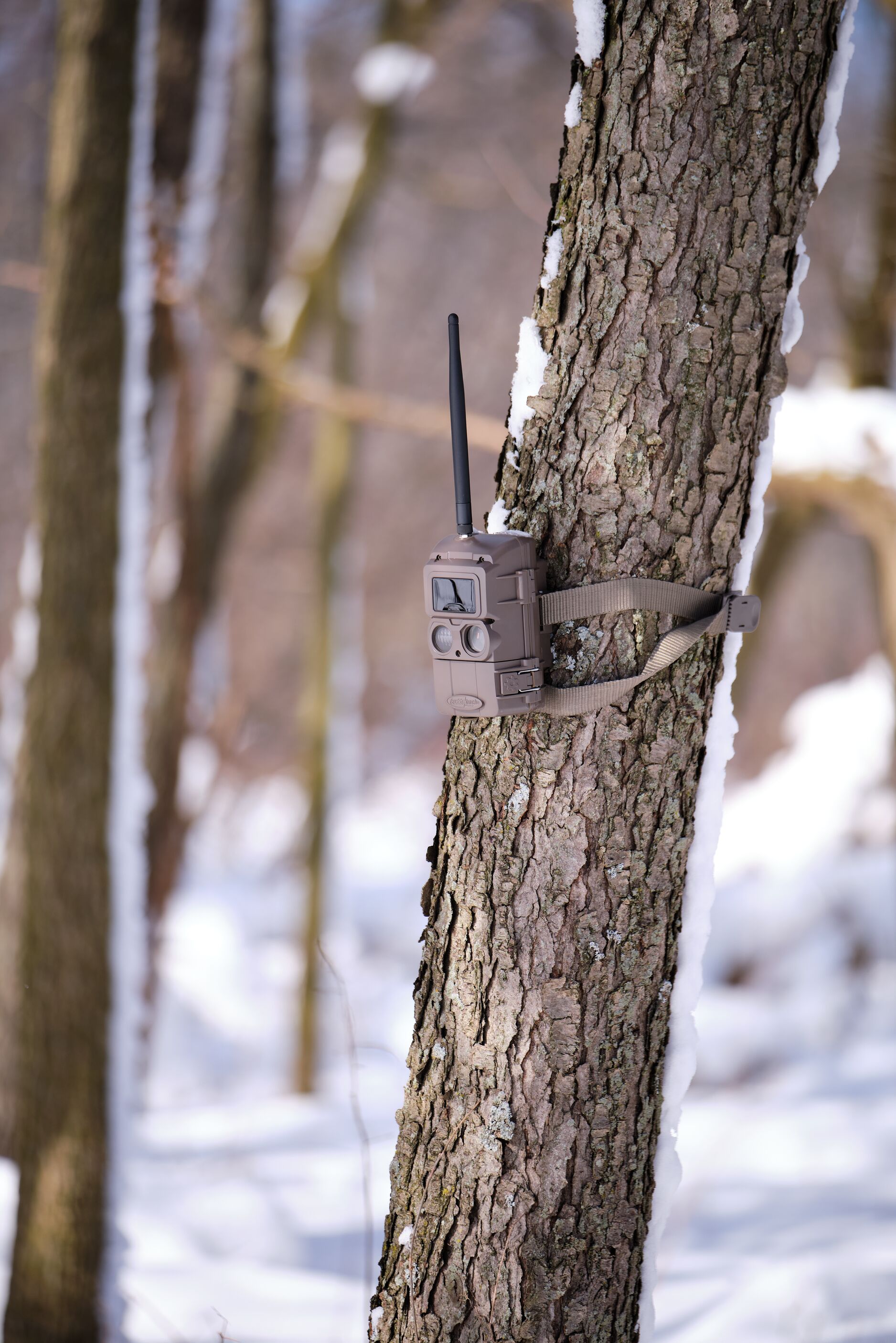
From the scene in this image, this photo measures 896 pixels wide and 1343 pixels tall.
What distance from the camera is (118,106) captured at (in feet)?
7.39

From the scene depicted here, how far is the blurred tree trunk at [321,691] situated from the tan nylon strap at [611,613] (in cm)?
358

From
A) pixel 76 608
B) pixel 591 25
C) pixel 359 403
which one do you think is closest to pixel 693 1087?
pixel 359 403

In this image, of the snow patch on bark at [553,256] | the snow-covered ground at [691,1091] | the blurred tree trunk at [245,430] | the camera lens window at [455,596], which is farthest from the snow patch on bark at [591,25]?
the blurred tree trunk at [245,430]

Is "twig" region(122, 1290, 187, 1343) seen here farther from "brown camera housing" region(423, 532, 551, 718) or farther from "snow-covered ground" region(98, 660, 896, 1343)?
"brown camera housing" region(423, 532, 551, 718)

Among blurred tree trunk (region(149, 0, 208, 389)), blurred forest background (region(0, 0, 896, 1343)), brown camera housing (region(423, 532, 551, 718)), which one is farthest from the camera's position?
blurred tree trunk (region(149, 0, 208, 389))

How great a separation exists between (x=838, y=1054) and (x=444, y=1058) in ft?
10.6

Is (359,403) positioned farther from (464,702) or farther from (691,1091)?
(691,1091)

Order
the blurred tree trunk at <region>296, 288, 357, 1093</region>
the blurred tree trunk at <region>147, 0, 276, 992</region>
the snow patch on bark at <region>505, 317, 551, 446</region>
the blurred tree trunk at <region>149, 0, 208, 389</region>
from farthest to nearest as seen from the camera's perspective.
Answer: the blurred tree trunk at <region>296, 288, 357, 1093</region>, the blurred tree trunk at <region>147, 0, 276, 992</region>, the blurred tree trunk at <region>149, 0, 208, 389</region>, the snow patch on bark at <region>505, 317, 551, 446</region>

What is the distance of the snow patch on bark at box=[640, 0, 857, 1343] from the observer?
1125mm

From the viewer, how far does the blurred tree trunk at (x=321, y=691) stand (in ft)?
15.0

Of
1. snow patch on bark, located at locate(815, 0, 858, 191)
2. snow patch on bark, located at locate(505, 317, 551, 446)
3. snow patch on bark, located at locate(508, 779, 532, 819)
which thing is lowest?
snow patch on bark, located at locate(508, 779, 532, 819)

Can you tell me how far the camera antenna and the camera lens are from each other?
0.36ft

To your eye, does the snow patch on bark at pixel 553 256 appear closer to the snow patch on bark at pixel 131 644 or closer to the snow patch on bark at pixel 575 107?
the snow patch on bark at pixel 575 107

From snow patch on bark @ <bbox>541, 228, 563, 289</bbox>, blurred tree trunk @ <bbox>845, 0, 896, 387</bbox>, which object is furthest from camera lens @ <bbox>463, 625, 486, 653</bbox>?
blurred tree trunk @ <bbox>845, 0, 896, 387</bbox>
